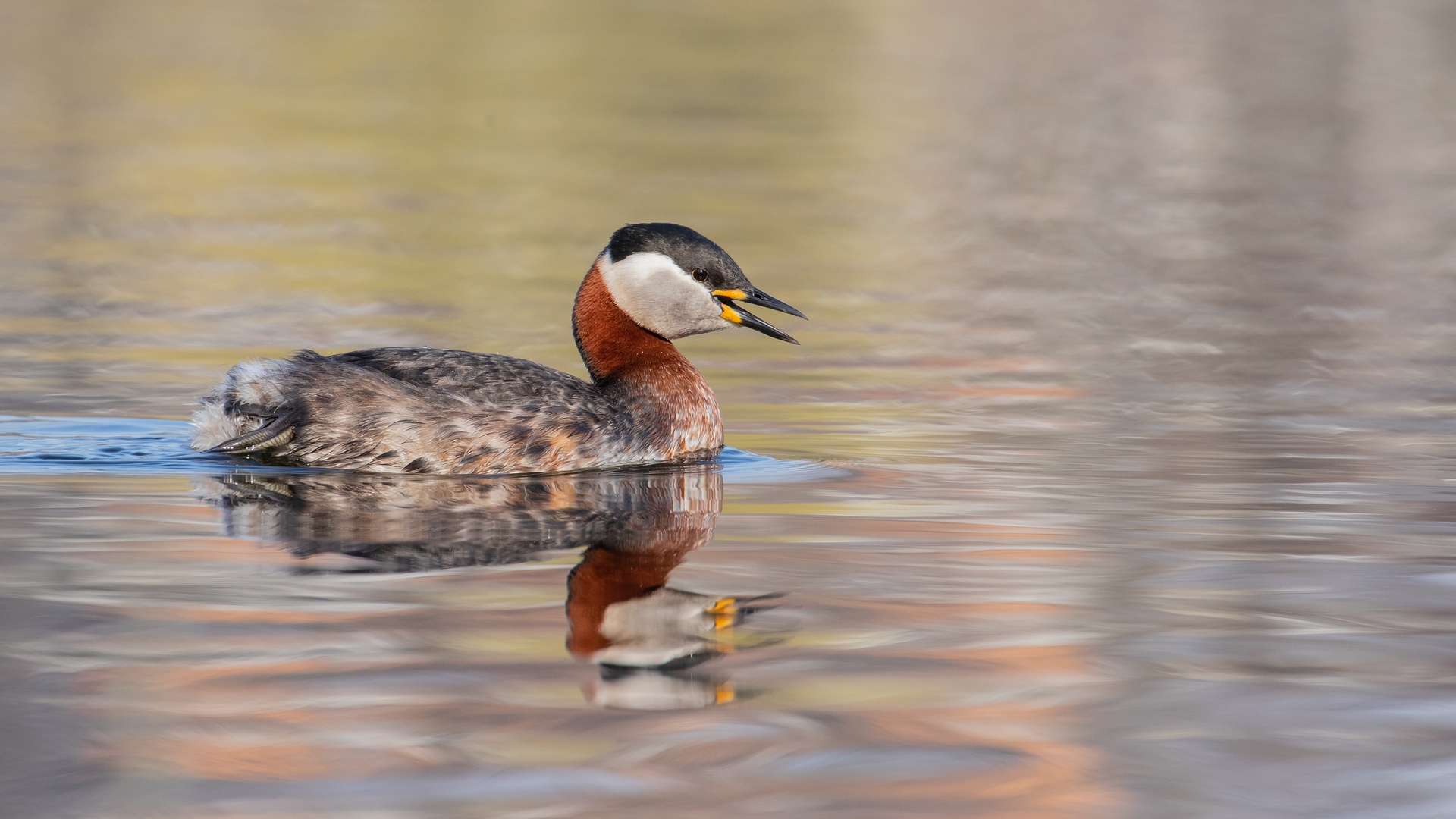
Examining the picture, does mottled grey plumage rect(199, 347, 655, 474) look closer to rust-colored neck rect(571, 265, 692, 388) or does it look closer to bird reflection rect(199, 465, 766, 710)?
bird reflection rect(199, 465, 766, 710)

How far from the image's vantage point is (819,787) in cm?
429

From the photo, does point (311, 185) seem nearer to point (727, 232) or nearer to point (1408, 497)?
point (727, 232)

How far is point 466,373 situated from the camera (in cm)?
830

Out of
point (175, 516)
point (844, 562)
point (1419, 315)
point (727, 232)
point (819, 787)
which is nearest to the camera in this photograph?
point (819, 787)

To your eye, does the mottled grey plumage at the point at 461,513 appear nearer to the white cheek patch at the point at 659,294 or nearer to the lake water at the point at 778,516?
the lake water at the point at 778,516

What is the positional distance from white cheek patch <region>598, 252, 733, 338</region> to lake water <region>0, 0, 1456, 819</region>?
2.37ft

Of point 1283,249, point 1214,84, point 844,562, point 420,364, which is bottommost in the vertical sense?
point 844,562

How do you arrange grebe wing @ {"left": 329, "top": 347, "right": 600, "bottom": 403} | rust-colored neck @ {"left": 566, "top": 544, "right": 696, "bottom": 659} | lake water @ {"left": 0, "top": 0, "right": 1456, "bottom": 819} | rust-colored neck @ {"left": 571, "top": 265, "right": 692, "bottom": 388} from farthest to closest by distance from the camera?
rust-colored neck @ {"left": 571, "top": 265, "right": 692, "bottom": 388}
grebe wing @ {"left": 329, "top": 347, "right": 600, "bottom": 403}
rust-colored neck @ {"left": 566, "top": 544, "right": 696, "bottom": 659}
lake water @ {"left": 0, "top": 0, "right": 1456, "bottom": 819}

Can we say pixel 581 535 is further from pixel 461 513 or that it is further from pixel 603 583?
pixel 603 583

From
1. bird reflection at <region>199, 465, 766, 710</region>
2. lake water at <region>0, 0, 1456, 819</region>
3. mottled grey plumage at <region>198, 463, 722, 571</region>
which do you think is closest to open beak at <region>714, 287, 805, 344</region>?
lake water at <region>0, 0, 1456, 819</region>

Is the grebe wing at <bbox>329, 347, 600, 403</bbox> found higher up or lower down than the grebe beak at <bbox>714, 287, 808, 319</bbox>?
lower down

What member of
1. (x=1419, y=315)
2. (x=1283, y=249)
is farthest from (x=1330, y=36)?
(x=1419, y=315)

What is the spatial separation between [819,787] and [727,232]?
13579mm

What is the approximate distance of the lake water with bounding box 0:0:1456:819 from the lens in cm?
446
